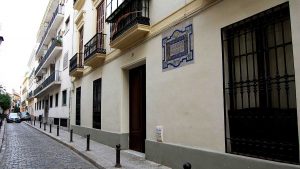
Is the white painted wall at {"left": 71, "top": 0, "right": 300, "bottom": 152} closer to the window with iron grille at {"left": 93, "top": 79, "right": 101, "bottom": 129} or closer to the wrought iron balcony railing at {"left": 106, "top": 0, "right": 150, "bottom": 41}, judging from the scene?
the wrought iron balcony railing at {"left": 106, "top": 0, "right": 150, "bottom": 41}

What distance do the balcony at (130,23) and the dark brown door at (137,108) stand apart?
1.06m

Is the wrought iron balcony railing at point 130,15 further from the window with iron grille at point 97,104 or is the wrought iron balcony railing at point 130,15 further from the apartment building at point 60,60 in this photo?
the apartment building at point 60,60

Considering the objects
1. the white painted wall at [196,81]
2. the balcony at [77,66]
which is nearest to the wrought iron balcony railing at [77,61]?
the balcony at [77,66]

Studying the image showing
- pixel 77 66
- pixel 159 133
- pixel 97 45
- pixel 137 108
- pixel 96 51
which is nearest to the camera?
pixel 159 133

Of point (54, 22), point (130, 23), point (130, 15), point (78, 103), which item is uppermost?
point (54, 22)

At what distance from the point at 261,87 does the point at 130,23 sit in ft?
17.4

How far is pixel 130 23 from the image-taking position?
996 cm

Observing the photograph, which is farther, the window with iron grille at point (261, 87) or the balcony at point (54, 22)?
the balcony at point (54, 22)

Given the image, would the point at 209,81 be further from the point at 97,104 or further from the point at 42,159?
the point at 97,104

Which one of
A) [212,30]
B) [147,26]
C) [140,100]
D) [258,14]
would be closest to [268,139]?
[258,14]

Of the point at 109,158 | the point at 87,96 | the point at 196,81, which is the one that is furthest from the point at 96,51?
the point at 196,81

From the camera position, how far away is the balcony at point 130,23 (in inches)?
380

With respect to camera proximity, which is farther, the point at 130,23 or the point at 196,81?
the point at 130,23

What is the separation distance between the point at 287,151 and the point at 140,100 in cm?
642
